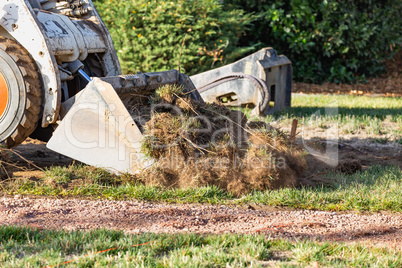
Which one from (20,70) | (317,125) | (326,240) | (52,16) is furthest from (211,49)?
(326,240)

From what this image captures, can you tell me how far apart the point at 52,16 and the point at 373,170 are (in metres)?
3.79

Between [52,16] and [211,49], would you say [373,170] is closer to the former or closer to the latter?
[52,16]

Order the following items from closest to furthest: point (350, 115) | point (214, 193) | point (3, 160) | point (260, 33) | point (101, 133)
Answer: point (214, 193)
point (101, 133)
point (3, 160)
point (350, 115)
point (260, 33)

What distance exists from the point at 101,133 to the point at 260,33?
9891mm

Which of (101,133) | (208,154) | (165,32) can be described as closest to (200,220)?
(208,154)

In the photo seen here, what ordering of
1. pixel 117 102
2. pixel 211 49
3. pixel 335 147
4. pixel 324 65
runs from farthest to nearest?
1. pixel 324 65
2. pixel 211 49
3. pixel 335 147
4. pixel 117 102

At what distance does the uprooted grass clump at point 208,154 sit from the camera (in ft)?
15.1

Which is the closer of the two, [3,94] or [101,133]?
[101,133]

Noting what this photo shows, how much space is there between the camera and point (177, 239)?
3.30 meters

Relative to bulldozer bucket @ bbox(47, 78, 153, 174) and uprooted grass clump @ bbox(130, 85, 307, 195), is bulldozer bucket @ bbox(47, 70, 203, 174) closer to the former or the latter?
bulldozer bucket @ bbox(47, 78, 153, 174)

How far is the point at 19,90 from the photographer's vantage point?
4.84 m

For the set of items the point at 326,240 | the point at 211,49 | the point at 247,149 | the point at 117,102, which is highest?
the point at 211,49

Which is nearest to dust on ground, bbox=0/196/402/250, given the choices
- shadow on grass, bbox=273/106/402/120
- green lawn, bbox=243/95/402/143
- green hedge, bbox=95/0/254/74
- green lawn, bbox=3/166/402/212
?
green lawn, bbox=3/166/402/212

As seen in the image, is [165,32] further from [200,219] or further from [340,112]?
[200,219]
